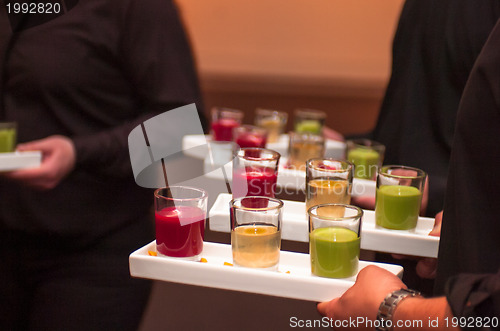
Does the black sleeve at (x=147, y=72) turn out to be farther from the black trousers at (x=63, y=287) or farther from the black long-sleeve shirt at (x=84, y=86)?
the black trousers at (x=63, y=287)

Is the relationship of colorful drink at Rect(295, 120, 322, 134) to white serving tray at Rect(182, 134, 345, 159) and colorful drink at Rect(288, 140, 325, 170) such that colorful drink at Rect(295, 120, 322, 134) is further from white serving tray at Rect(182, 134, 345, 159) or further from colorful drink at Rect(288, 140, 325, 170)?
colorful drink at Rect(288, 140, 325, 170)

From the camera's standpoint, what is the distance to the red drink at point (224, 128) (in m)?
1.97

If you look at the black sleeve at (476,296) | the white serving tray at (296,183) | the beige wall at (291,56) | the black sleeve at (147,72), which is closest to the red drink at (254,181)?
the white serving tray at (296,183)

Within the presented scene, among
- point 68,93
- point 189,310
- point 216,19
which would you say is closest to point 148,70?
point 68,93

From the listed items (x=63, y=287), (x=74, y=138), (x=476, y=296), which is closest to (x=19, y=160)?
(x=74, y=138)

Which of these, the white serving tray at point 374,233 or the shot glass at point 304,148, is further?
the shot glass at point 304,148

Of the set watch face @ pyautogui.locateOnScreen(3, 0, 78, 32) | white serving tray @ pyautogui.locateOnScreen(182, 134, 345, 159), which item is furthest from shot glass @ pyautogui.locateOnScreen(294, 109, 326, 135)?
watch face @ pyautogui.locateOnScreen(3, 0, 78, 32)

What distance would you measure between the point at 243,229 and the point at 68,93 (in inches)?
27.3

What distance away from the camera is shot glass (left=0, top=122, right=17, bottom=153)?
1.52 metres

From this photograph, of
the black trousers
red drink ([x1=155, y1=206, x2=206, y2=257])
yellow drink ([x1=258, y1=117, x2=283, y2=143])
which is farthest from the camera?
yellow drink ([x1=258, y1=117, x2=283, y2=143])

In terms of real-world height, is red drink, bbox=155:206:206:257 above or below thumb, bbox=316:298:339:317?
above

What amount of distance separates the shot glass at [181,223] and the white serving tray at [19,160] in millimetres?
450

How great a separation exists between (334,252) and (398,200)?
0.86 feet

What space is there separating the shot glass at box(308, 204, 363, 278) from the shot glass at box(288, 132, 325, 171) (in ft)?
1.77
